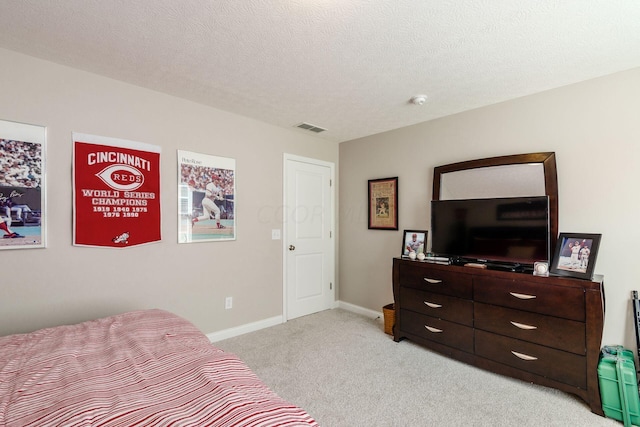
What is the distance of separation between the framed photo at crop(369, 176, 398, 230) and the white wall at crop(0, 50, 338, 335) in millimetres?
1143

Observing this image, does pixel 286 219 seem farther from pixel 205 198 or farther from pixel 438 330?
pixel 438 330

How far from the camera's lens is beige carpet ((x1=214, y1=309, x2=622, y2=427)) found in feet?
6.47

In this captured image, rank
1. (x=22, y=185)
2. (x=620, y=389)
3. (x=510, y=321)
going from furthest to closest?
(x=510, y=321), (x=22, y=185), (x=620, y=389)

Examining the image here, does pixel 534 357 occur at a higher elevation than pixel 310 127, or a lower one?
lower

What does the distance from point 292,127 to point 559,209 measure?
2.91m

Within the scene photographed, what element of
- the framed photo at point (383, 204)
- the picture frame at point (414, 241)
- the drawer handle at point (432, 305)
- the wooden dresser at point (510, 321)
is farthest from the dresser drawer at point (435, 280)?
the framed photo at point (383, 204)

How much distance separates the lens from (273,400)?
1.10 meters

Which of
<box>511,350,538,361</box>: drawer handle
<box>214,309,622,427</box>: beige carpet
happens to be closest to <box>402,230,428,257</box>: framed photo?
<box>214,309,622,427</box>: beige carpet

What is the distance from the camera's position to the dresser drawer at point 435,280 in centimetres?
267

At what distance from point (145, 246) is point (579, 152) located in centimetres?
384

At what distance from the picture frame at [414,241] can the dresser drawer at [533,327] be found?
85 centimetres

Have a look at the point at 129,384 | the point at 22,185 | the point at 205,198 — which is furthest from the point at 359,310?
the point at 22,185

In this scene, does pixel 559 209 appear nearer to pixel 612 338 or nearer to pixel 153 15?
pixel 612 338

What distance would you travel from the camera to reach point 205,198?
308cm
